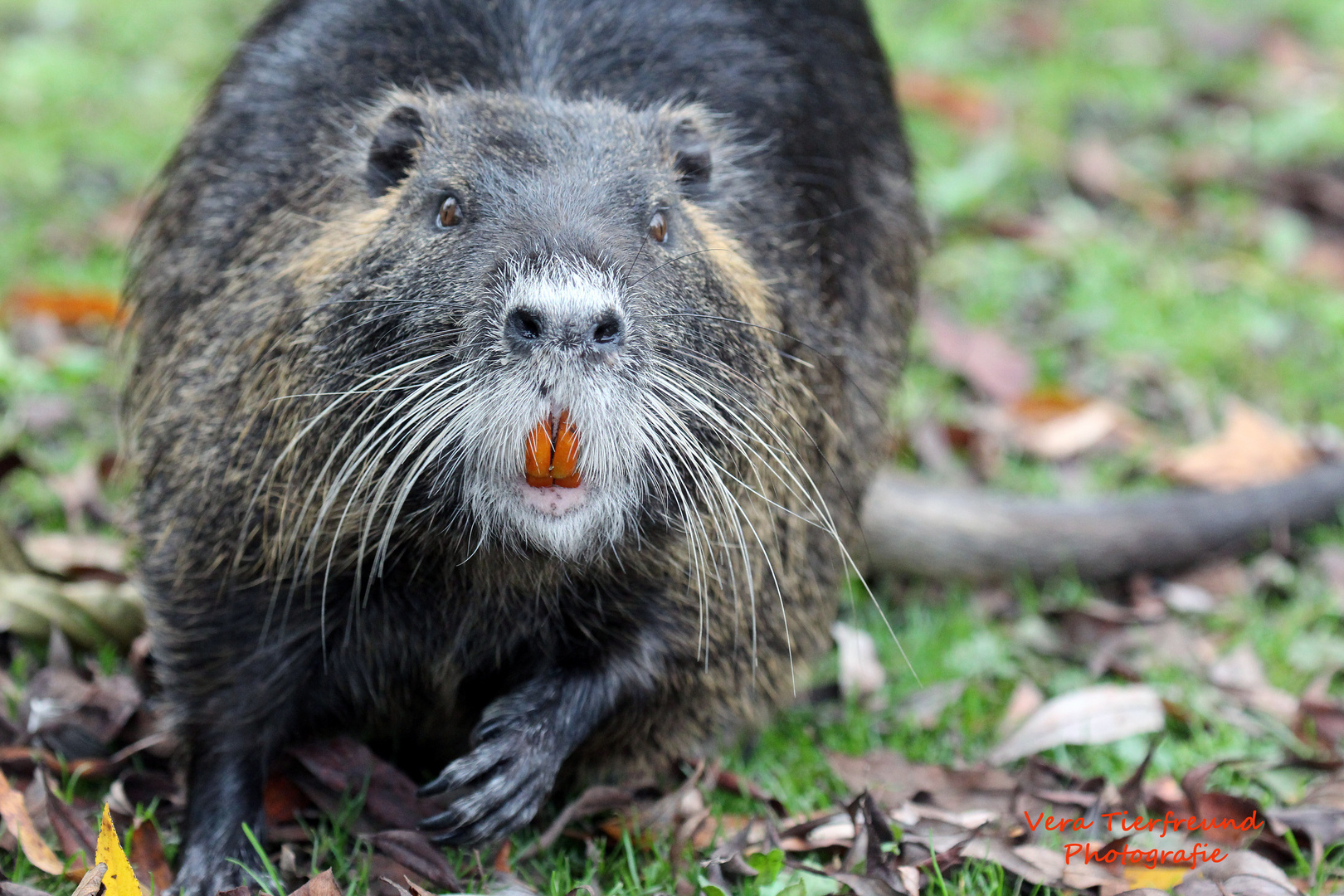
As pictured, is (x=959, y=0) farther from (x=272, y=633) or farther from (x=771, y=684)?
(x=272, y=633)

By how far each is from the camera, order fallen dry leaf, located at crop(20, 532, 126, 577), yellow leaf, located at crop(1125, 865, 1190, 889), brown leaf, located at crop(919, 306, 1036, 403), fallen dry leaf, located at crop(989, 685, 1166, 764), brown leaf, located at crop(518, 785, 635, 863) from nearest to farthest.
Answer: yellow leaf, located at crop(1125, 865, 1190, 889) → brown leaf, located at crop(518, 785, 635, 863) → fallen dry leaf, located at crop(989, 685, 1166, 764) → fallen dry leaf, located at crop(20, 532, 126, 577) → brown leaf, located at crop(919, 306, 1036, 403)

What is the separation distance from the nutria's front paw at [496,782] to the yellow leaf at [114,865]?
51 cm

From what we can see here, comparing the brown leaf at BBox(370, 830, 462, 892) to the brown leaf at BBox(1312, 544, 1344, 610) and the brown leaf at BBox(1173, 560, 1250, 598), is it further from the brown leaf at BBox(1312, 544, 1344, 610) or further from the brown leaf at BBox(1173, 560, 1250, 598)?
the brown leaf at BBox(1312, 544, 1344, 610)

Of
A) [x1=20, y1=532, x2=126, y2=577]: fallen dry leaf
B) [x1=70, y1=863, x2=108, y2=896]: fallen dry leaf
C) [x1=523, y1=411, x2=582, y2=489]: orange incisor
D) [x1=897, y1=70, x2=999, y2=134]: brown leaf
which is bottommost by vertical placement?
[x1=70, y1=863, x2=108, y2=896]: fallen dry leaf

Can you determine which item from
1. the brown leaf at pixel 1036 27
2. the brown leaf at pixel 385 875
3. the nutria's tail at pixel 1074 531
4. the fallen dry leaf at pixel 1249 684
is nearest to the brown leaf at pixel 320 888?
the brown leaf at pixel 385 875

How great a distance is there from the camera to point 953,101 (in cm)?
676

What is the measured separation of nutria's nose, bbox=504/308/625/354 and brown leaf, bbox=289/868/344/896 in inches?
39.0

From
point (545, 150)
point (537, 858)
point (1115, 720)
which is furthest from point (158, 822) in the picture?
point (1115, 720)

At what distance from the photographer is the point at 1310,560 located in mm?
4176

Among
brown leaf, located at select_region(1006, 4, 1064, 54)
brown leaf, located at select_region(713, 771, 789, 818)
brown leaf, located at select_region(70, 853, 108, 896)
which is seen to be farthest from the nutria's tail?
brown leaf, located at select_region(1006, 4, 1064, 54)

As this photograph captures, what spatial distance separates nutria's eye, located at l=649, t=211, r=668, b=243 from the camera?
2.61 m

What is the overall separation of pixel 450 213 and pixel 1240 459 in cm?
298

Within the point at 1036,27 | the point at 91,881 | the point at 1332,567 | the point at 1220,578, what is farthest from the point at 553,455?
the point at 1036,27

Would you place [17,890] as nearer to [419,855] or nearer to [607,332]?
[419,855]
